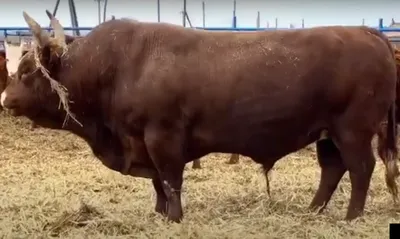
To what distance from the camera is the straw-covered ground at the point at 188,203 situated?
16.3ft

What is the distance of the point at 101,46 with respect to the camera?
557 centimetres

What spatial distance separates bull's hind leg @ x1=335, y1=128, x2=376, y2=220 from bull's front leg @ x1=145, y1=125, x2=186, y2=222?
124 centimetres

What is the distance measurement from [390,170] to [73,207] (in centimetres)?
263

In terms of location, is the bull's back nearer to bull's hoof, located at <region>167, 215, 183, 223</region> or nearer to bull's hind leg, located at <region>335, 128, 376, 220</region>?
bull's hind leg, located at <region>335, 128, 376, 220</region>

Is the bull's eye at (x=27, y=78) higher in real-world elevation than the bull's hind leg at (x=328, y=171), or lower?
higher

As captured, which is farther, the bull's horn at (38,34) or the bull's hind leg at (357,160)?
the bull's horn at (38,34)

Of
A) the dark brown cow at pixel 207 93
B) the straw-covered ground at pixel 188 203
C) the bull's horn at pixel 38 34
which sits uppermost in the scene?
the bull's horn at pixel 38 34

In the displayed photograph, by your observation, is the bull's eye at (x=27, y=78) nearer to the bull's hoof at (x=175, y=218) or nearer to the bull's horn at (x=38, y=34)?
the bull's horn at (x=38, y=34)

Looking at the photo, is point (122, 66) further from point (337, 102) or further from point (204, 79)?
point (337, 102)

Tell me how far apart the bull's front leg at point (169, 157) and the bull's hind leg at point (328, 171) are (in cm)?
123

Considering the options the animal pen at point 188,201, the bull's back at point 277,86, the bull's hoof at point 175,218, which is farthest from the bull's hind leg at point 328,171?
the bull's hoof at point 175,218

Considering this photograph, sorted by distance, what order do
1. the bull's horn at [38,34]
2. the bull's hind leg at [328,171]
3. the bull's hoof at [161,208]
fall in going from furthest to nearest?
the bull's hind leg at [328,171], the bull's hoof at [161,208], the bull's horn at [38,34]

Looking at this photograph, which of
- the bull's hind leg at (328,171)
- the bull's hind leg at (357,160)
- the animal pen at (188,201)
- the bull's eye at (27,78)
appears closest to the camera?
the animal pen at (188,201)

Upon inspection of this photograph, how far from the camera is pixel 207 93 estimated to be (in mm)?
5316
